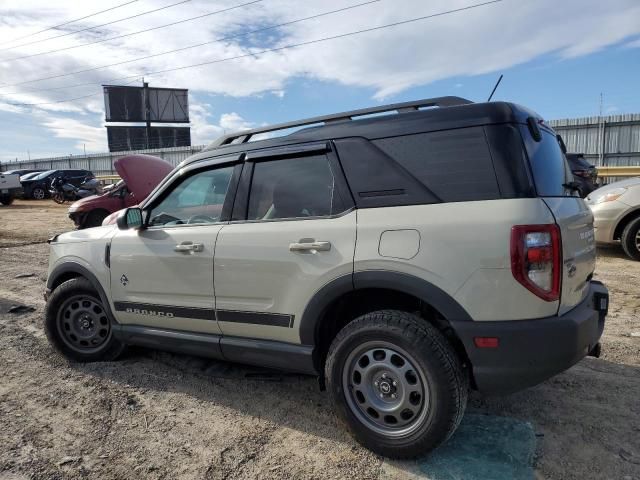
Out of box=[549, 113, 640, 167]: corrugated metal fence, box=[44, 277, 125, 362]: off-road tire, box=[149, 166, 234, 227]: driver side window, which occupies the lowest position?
box=[44, 277, 125, 362]: off-road tire

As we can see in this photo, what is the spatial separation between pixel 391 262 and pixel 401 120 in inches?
32.4

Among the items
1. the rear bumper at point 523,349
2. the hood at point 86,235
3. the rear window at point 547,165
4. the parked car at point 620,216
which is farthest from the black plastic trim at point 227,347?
the parked car at point 620,216

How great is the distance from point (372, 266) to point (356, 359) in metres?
0.56

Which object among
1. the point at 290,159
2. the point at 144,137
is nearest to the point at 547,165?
the point at 290,159

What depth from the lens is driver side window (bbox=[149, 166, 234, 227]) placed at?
3488 mm

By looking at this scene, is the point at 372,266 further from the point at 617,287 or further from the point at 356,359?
the point at 617,287

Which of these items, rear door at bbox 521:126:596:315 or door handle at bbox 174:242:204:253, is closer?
rear door at bbox 521:126:596:315

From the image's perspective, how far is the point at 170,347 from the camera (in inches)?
144

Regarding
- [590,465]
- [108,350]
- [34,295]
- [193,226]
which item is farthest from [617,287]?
[34,295]

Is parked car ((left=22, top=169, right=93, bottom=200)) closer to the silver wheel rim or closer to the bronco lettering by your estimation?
the bronco lettering

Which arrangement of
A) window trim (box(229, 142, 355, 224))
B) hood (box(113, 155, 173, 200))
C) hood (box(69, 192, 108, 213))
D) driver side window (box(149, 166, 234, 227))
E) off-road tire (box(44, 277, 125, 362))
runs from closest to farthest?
1. window trim (box(229, 142, 355, 224))
2. driver side window (box(149, 166, 234, 227))
3. off-road tire (box(44, 277, 125, 362))
4. hood (box(113, 155, 173, 200))
5. hood (box(69, 192, 108, 213))

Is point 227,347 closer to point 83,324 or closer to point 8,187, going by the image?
point 83,324

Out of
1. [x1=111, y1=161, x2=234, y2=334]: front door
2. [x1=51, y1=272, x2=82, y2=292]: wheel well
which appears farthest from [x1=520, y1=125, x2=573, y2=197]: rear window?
[x1=51, y1=272, x2=82, y2=292]: wheel well

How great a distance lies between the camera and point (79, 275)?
168 inches
